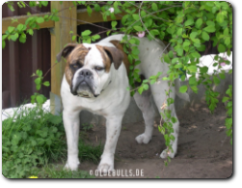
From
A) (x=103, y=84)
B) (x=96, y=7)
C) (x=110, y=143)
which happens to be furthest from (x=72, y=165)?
(x=96, y=7)

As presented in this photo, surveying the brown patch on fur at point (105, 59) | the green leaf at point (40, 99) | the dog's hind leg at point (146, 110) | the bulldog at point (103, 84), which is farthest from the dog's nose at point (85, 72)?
the dog's hind leg at point (146, 110)

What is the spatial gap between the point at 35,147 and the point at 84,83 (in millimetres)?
769

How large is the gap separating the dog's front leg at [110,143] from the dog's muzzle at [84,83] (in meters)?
0.39

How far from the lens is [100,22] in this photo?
108 inches

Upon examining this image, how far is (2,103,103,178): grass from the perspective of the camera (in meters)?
2.32

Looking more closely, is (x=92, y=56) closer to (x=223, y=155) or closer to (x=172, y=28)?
(x=172, y=28)

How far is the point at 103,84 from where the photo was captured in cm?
212

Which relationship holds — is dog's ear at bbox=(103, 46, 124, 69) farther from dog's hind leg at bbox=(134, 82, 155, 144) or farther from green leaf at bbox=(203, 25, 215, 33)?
dog's hind leg at bbox=(134, 82, 155, 144)

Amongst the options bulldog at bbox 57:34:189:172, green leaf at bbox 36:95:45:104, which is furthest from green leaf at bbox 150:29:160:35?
green leaf at bbox 36:95:45:104

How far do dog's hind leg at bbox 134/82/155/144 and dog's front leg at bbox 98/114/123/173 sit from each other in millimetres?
548

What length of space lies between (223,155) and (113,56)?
1248 millimetres

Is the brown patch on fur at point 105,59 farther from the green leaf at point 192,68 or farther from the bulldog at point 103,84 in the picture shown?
the green leaf at point 192,68

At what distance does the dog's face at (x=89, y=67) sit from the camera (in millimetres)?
2029

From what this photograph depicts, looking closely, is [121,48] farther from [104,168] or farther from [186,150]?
[186,150]
